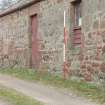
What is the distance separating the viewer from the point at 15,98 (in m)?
10.8

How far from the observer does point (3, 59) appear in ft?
75.6

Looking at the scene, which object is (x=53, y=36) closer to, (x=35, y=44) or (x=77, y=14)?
(x=77, y=14)

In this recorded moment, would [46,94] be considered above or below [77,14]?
below

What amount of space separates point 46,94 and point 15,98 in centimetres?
108

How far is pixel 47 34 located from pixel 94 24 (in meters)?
4.05

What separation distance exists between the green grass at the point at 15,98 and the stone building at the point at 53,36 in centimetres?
288

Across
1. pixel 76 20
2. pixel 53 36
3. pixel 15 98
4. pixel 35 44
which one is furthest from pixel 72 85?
pixel 35 44

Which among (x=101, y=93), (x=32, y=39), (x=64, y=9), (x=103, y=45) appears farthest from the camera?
(x=32, y=39)

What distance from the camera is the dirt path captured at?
10.1m

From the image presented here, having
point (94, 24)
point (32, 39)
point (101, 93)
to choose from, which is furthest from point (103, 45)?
point (32, 39)

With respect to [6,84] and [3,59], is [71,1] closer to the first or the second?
[6,84]

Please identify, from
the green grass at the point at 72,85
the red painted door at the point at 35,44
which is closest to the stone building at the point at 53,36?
the red painted door at the point at 35,44

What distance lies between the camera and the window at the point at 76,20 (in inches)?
571

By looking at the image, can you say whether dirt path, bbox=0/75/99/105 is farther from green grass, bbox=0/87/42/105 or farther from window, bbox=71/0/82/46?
window, bbox=71/0/82/46
